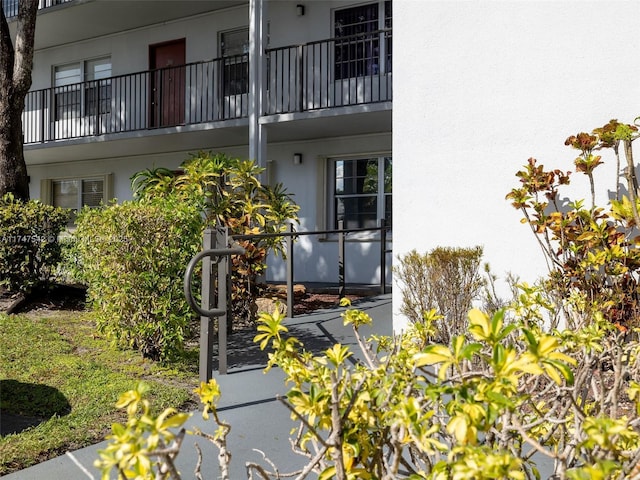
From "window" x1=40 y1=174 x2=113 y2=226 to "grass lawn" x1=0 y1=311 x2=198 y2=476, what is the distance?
28.4 ft

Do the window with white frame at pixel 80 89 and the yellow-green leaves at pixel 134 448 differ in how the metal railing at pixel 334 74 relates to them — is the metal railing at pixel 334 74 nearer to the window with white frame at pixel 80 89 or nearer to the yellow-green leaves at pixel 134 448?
the window with white frame at pixel 80 89

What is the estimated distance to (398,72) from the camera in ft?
19.6

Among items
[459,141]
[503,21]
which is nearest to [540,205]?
[459,141]

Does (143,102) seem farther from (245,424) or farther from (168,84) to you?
(245,424)

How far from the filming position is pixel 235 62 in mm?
12484

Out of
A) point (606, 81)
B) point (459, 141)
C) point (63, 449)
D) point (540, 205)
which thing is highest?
point (606, 81)

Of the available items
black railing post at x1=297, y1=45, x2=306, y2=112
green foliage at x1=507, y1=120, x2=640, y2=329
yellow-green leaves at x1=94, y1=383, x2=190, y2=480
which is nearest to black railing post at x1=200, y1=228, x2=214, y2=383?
green foliage at x1=507, y1=120, x2=640, y2=329

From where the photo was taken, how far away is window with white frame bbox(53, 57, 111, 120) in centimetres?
1491

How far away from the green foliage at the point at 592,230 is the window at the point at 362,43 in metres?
6.59

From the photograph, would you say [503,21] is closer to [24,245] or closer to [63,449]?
[63,449]

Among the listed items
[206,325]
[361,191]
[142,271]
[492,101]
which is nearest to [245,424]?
[206,325]

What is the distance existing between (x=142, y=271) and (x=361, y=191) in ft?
24.1

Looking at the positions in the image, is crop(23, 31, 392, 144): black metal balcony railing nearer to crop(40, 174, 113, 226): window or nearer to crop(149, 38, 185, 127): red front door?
crop(149, 38, 185, 127): red front door

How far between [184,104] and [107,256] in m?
9.50
